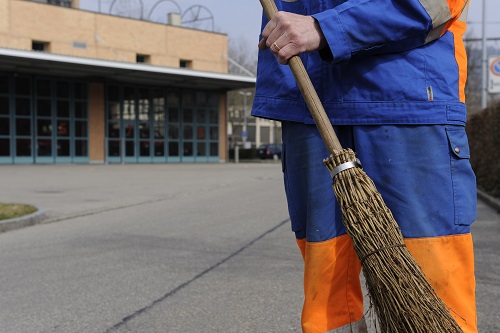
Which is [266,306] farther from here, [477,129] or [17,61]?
[17,61]

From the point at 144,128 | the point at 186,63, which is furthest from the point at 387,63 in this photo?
the point at 186,63

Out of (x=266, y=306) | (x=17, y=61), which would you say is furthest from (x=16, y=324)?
(x=17, y=61)

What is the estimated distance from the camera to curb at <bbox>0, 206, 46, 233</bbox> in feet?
26.6

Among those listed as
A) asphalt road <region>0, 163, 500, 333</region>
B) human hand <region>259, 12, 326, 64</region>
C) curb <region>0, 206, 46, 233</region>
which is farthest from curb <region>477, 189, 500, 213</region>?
human hand <region>259, 12, 326, 64</region>

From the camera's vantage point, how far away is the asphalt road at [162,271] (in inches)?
152

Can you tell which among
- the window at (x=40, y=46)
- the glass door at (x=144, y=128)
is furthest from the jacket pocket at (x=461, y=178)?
the glass door at (x=144, y=128)

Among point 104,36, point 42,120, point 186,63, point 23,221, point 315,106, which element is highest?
point 104,36

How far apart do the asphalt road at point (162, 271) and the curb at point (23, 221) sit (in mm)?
154

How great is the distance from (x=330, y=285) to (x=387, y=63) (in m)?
0.72

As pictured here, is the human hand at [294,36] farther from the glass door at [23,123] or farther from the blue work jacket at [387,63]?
the glass door at [23,123]

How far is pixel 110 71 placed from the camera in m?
28.5

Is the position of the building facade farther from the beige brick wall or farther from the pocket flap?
the pocket flap

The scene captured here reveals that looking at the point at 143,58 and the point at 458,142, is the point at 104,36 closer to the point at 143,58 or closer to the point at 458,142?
the point at 143,58

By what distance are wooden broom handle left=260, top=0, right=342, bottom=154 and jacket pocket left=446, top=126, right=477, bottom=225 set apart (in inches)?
13.4
